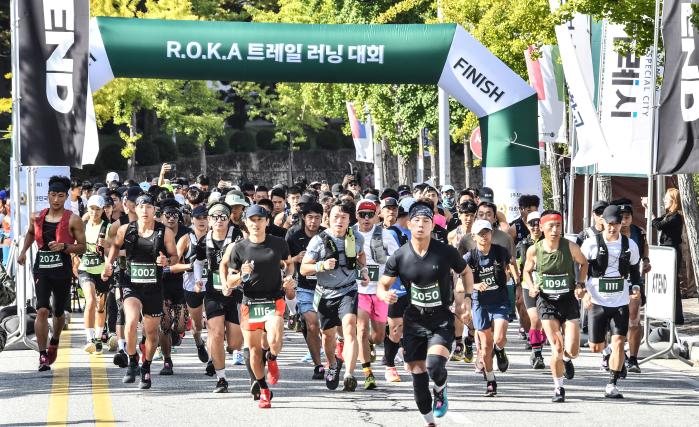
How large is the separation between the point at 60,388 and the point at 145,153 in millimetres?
42385

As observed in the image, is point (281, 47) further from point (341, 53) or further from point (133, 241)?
point (133, 241)

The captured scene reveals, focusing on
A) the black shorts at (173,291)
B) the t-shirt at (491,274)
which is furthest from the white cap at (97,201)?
the t-shirt at (491,274)

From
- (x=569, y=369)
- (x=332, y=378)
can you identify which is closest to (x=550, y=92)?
(x=569, y=369)

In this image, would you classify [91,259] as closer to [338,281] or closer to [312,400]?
[338,281]

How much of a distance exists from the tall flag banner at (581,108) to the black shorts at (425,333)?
7.52m

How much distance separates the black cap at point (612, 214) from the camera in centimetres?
1328

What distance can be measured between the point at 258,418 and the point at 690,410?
3.78 meters

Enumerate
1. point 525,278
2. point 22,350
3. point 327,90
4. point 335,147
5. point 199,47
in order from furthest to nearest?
point 335,147 < point 327,90 < point 199,47 < point 22,350 < point 525,278

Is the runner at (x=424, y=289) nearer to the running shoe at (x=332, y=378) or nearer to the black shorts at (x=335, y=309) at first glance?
the black shorts at (x=335, y=309)

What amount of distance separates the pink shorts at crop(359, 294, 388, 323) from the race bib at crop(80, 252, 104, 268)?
12.7ft

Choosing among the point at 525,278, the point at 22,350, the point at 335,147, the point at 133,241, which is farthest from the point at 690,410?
the point at 335,147

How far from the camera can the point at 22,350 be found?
17.0m

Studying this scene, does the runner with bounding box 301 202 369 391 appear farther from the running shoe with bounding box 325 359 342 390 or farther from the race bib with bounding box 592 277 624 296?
the race bib with bounding box 592 277 624 296

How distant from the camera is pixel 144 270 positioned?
13.5 metres
